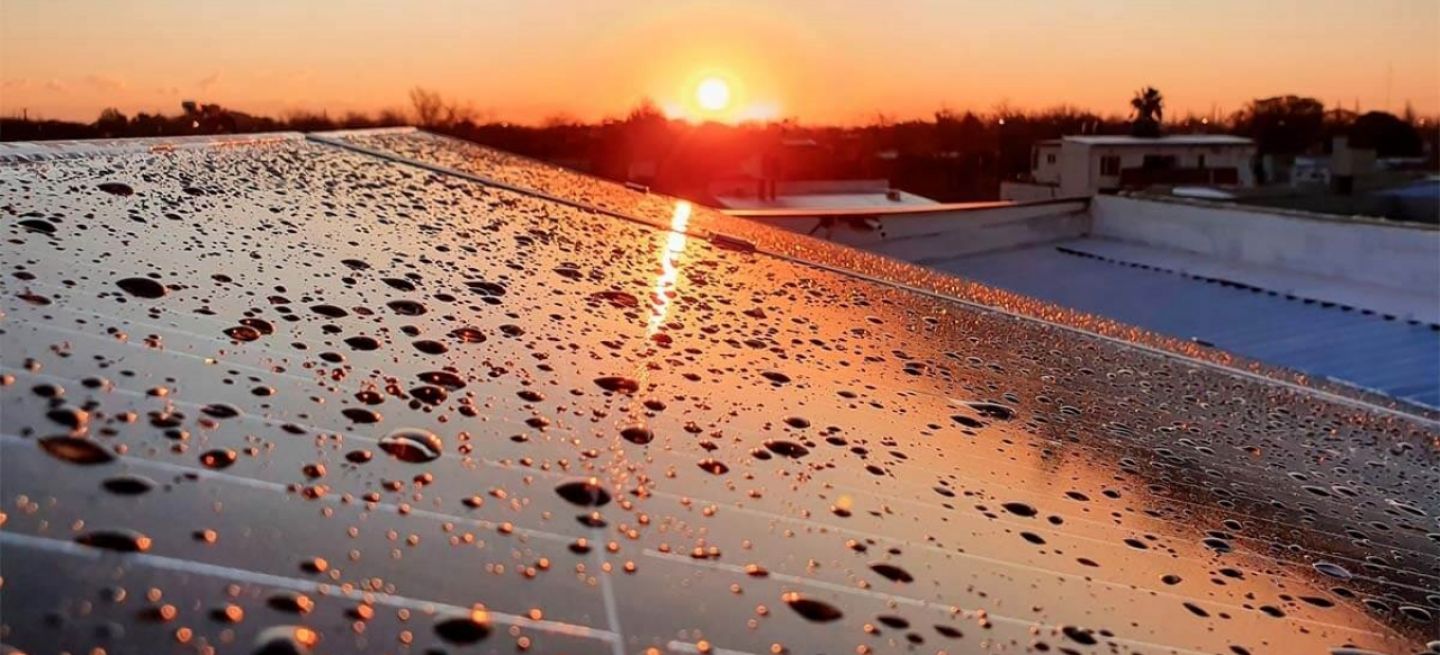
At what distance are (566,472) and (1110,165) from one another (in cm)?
2065

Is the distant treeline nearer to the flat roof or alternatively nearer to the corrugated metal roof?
the flat roof

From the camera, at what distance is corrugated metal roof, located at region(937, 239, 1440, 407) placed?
259 inches

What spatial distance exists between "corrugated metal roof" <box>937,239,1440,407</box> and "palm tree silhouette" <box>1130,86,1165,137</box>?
40.5 feet

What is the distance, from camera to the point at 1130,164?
20547mm

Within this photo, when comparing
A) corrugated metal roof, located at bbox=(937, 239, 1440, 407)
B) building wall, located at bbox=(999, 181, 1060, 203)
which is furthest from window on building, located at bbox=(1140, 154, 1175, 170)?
corrugated metal roof, located at bbox=(937, 239, 1440, 407)

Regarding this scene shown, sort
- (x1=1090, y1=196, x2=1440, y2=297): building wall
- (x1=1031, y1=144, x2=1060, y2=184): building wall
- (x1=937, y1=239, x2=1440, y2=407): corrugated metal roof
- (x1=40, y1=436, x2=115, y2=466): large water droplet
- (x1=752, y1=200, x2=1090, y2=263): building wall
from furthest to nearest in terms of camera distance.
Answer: (x1=1031, y1=144, x2=1060, y2=184): building wall, (x1=752, y1=200, x2=1090, y2=263): building wall, (x1=1090, y1=196, x2=1440, y2=297): building wall, (x1=937, y1=239, x2=1440, y2=407): corrugated metal roof, (x1=40, y1=436, x2=115, y2=466): large water droplet

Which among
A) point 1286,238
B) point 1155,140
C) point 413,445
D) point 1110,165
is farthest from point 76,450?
point 1155,140

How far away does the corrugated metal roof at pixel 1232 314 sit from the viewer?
6578mm

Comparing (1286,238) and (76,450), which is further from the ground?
(76,450)

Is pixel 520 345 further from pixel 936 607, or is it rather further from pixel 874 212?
pixel 874 212

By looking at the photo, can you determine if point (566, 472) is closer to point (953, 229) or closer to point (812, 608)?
point (812, 608)

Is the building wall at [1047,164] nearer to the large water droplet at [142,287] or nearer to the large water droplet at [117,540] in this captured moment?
the large water droplet at [142,287]

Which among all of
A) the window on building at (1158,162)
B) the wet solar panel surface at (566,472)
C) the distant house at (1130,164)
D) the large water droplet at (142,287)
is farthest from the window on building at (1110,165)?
the large water droplet at (142,287)

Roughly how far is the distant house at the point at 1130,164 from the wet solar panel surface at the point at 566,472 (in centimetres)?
1717
